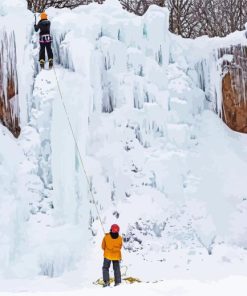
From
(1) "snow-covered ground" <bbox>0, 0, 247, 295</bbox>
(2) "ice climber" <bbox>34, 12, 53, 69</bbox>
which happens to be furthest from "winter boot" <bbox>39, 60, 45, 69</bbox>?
(1) "snow-covered ground" <bbox>0, 0, 247, 295</bbox>

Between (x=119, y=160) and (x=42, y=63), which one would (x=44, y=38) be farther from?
(x=119, y=160)

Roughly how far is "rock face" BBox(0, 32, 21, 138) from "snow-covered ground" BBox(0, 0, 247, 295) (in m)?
0.13

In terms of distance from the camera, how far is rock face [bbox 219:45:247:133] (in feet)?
35.3

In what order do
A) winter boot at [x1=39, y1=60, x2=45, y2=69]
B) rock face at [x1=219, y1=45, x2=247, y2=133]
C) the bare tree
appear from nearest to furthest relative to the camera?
1. winter boot at [x1=39, y1=60, x2=45, y2=69]
2. rock face at [x1=219, y1=45, x2=247, y2=133]
3. the bare tree

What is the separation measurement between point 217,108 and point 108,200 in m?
3.40

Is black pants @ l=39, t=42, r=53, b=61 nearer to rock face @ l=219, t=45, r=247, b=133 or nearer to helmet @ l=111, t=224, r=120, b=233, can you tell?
rock face @ l=219, t=45, r=247, b=133

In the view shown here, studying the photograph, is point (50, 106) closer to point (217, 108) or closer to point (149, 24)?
point (149, 24)

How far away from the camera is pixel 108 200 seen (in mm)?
9055

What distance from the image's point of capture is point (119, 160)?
9.48 metres

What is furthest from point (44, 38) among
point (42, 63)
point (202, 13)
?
point (202, 13)

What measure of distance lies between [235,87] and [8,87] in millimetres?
4671

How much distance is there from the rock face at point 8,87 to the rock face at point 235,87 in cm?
431

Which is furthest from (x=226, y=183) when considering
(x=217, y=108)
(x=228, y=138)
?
(x=217, y=108)

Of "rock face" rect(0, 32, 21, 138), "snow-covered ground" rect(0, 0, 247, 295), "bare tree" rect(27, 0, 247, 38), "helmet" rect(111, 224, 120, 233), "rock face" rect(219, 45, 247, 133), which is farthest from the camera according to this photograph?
"bare tree" rect(27, 0, 247, 38)
